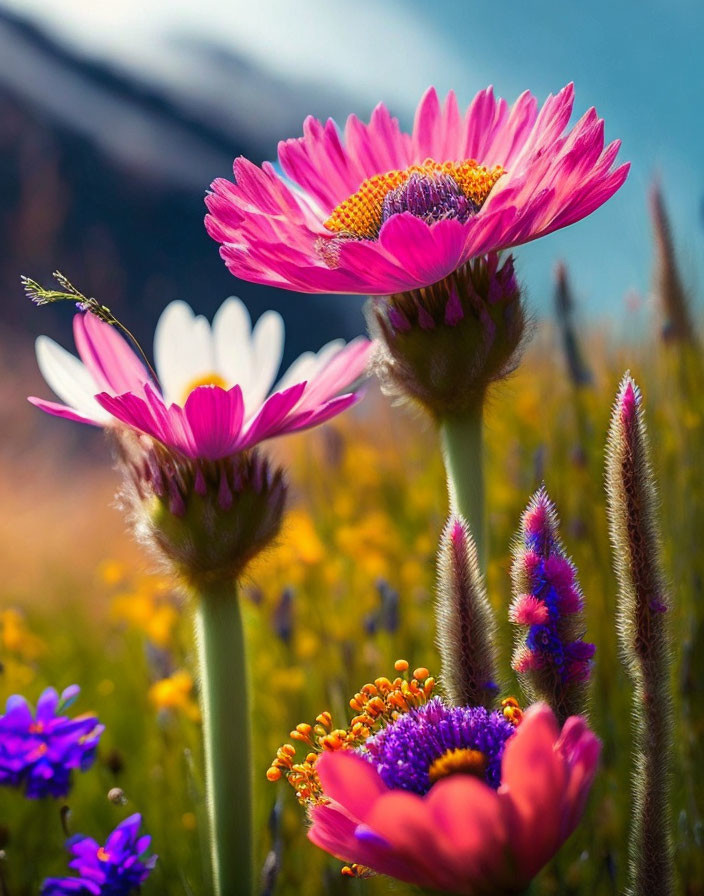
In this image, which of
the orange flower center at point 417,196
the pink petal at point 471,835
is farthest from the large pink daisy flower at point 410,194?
the pink petal at point 471,835

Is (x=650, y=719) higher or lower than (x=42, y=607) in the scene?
lower

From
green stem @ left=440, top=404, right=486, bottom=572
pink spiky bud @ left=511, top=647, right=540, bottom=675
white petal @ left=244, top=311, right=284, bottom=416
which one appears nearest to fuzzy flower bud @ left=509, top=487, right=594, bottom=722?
pink spiky bud @ left=511, top=647, right=540, bottom=675

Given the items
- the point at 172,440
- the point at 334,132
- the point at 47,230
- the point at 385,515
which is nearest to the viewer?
the point at 172,440

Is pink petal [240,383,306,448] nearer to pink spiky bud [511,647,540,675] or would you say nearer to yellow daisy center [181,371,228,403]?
yellow daisy center [181,371,228,403]

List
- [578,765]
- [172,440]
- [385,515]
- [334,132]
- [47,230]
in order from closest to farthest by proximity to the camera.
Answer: [578,765]
[172,440]
[334,132]
[385,515]
[47,230]

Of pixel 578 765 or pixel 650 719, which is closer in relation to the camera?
pixel 578 765

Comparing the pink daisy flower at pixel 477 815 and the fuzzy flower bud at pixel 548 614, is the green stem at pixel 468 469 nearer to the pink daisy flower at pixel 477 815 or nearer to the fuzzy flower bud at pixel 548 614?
the fuzzy flower bud at pixel 548 614

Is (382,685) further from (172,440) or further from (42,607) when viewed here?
(42,607)

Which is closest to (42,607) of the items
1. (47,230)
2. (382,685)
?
(382,685)
